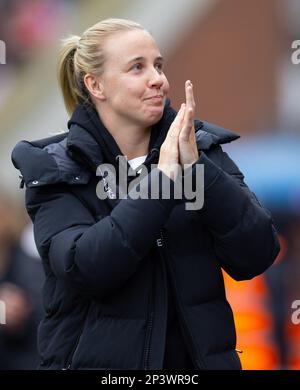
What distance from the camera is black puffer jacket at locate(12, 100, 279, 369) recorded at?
2.11 m

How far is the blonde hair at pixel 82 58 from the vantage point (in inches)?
95.0

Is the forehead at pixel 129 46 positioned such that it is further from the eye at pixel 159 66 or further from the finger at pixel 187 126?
the finger at pixel 187 126

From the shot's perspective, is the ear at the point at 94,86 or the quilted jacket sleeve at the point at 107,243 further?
the ear at the point at 94,86

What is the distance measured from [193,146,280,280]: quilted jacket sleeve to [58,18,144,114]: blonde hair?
17.4 inches

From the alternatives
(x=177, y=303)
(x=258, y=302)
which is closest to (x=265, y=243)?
(x=177, y=303)

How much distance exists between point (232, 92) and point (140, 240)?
270 cm

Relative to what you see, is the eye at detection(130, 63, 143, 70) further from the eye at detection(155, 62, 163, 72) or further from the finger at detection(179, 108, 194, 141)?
the finger at detection(179, 108, 194, 141)

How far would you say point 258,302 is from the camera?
4.43m

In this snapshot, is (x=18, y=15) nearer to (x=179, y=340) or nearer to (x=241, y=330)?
(x=241, y=330)

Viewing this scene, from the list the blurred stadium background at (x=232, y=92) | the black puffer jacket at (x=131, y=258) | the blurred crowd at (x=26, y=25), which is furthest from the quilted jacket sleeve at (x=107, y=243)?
the blurred crowd at (x=26, y=25)

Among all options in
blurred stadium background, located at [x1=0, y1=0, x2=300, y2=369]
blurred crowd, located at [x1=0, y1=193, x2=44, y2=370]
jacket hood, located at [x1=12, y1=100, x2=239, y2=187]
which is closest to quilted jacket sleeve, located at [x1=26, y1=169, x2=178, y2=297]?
jacket hood, located at [x1=12, y1=100, x2=239, y2=187]

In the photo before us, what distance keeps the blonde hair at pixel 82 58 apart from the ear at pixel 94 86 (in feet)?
0.05

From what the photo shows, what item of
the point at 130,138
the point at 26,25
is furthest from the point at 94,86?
the point at 26,25
